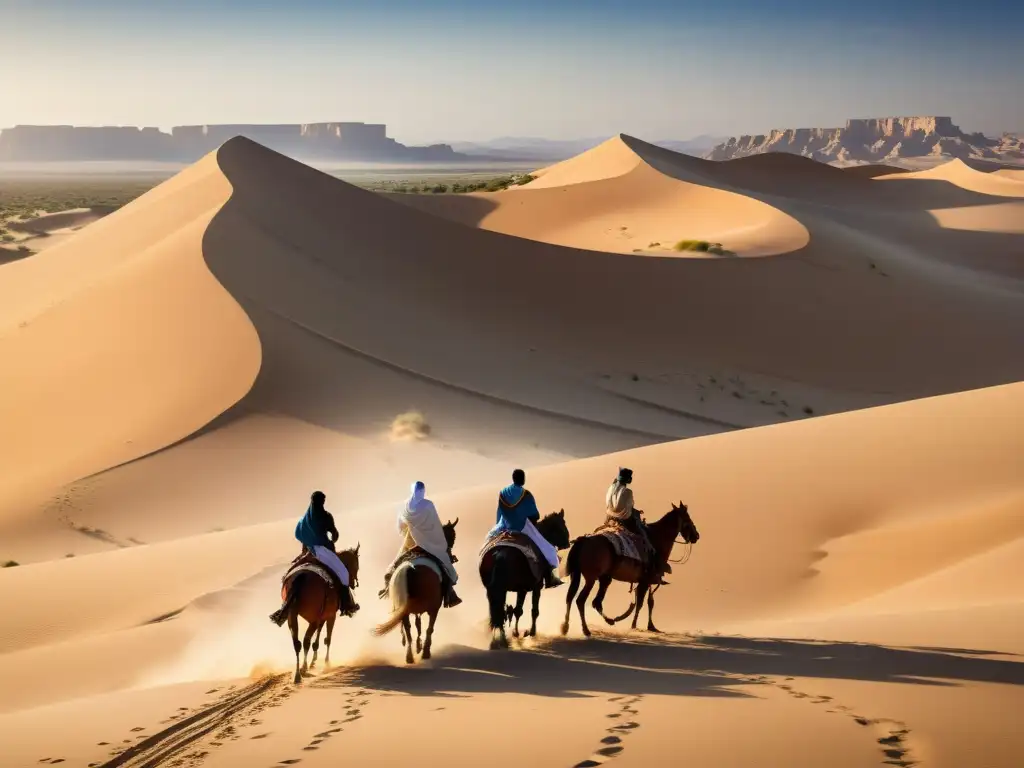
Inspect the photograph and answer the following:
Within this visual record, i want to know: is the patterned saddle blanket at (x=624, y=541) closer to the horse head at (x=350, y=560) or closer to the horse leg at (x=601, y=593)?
the horse leg at (x=601, y=593)

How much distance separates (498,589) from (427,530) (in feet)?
2.52

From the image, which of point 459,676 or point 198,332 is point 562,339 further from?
point 459,676

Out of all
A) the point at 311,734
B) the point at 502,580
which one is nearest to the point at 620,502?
the point at 502,580

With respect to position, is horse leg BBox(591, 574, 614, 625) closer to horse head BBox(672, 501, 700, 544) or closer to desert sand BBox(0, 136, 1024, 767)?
desert sand BBox(0, 136, 1024, 767)

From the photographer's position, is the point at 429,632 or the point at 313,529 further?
the point at 429,632

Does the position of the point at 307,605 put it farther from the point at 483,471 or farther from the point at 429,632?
the point at 483,471

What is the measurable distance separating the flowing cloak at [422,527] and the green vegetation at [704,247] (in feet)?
108

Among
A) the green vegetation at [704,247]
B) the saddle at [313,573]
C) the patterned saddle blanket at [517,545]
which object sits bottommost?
the saddle at [313,573]

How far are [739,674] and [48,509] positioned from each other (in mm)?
12405

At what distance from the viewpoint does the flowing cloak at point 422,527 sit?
965 centimetres

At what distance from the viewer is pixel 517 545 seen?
32.4 ft

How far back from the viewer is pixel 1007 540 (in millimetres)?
11883

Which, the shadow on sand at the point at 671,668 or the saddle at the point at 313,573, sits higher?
the saddle at the point at 313,573

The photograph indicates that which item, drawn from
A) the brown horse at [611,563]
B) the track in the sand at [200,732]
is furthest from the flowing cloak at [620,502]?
the track in the sand at [200,732]
